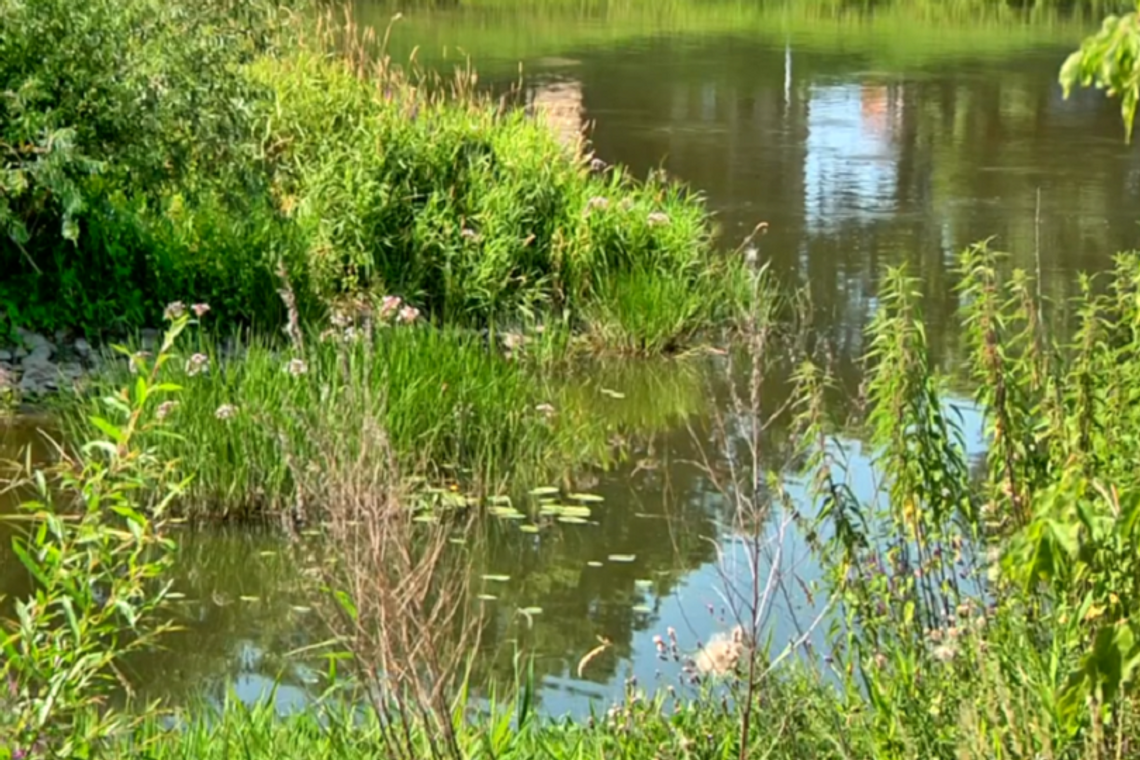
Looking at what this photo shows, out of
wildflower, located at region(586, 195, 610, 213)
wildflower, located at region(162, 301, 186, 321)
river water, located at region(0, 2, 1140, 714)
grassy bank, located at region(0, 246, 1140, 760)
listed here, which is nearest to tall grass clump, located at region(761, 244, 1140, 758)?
grassy bank, located at region(0, 246, 1140, 760)

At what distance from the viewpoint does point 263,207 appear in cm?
1030

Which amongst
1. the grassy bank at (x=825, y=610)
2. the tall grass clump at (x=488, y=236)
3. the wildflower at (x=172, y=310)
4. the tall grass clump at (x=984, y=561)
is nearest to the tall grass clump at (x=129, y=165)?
the tall grass clump at (x=488, y=236)

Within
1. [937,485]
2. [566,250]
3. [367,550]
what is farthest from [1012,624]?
[566,250]

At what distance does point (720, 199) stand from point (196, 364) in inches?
355

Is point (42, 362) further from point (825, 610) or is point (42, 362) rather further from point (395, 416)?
point (825, 610)

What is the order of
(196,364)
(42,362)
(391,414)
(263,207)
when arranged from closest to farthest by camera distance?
(196,364), (391,414), (42,362), (263,207)

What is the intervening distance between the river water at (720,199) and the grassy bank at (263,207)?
994mm

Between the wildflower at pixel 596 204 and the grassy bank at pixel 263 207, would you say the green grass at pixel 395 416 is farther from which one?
the wildflower at pixel 596 204

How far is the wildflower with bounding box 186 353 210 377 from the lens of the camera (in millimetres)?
7012

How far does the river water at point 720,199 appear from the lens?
20.5 ft

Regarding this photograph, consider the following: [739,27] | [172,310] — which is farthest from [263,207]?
[739,27]

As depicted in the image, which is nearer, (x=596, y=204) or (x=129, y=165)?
(x=129, y=165)

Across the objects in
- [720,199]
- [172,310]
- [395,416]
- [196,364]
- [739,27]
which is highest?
[172,310]

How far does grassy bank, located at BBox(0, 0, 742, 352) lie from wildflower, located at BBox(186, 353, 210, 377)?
52.7 inches
